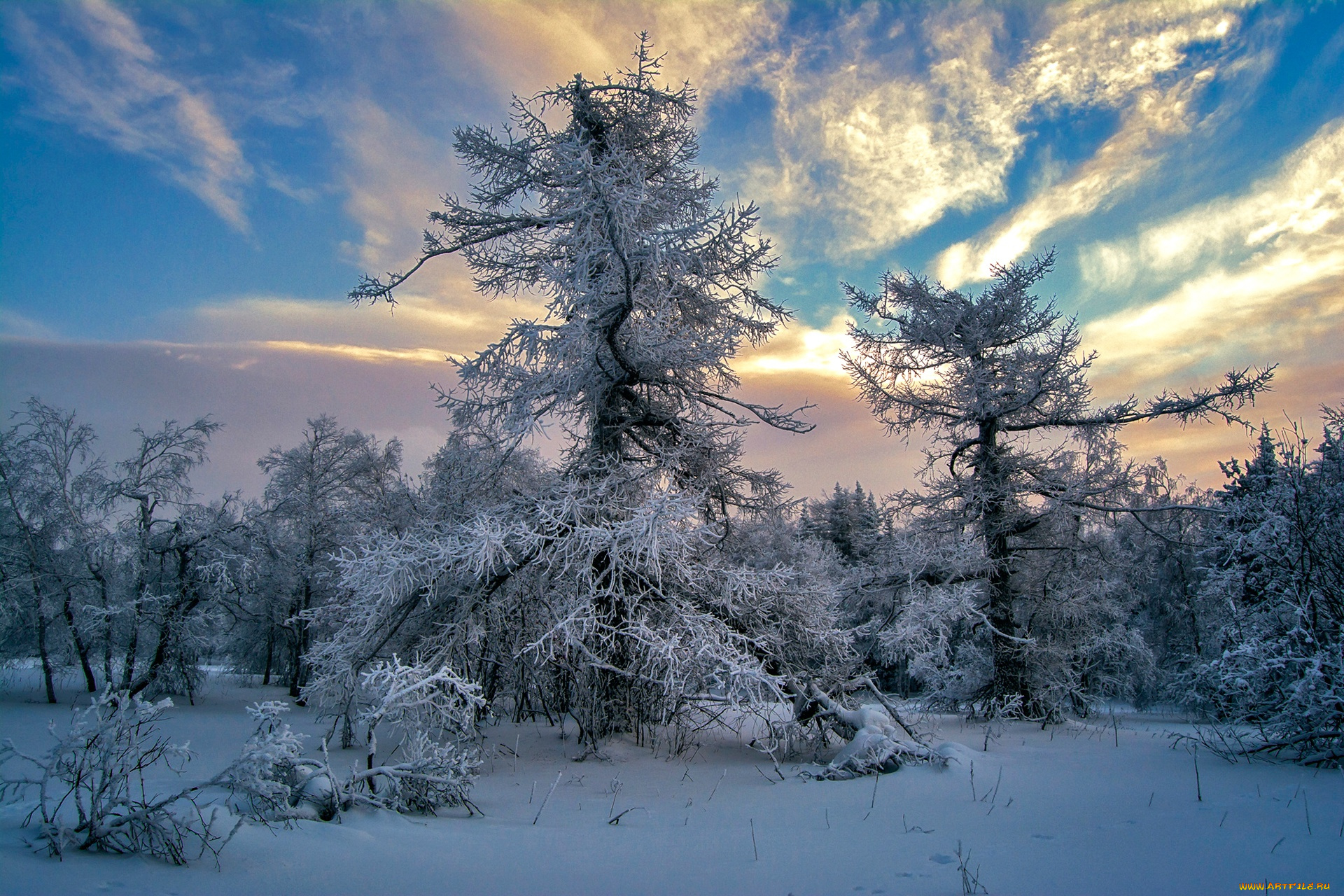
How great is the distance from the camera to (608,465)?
9.67m

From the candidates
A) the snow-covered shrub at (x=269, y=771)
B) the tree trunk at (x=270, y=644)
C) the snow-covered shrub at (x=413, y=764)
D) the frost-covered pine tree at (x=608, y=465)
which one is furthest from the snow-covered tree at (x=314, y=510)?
the snow-covered shrub at (x=269, y=771)

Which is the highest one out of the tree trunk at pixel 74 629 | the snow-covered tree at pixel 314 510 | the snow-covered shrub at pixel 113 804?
the snow-covered tree at pixel 314 510

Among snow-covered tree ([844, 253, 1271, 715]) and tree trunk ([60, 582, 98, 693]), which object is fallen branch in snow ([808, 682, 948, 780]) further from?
tree trunk ([60, 582, 98, 693])

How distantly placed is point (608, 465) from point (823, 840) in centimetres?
597

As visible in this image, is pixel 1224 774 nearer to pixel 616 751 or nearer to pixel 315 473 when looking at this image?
pixel 616 751

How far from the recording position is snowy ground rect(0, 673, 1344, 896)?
3.50 meters

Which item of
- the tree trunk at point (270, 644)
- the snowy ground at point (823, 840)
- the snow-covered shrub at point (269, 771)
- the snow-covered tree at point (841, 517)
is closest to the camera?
the snowy ground at point (823, 840)

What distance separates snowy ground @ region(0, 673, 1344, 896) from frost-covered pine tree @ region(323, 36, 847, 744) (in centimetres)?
185

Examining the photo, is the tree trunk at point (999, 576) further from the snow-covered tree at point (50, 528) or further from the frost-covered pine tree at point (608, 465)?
the snow-covered tree at point (50, 528)

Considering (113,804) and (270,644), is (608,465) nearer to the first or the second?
(113,804)

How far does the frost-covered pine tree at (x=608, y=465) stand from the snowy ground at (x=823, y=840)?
1.85m

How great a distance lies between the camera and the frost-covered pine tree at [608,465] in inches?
315

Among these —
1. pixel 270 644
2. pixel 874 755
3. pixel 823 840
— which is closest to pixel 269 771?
pixel 823 840

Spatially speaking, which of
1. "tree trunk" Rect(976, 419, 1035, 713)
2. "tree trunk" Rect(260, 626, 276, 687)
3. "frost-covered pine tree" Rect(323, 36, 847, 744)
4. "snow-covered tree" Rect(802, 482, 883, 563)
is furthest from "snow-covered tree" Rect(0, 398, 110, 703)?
"snow-covered tree" Rect(802, 482, 883, 563)
